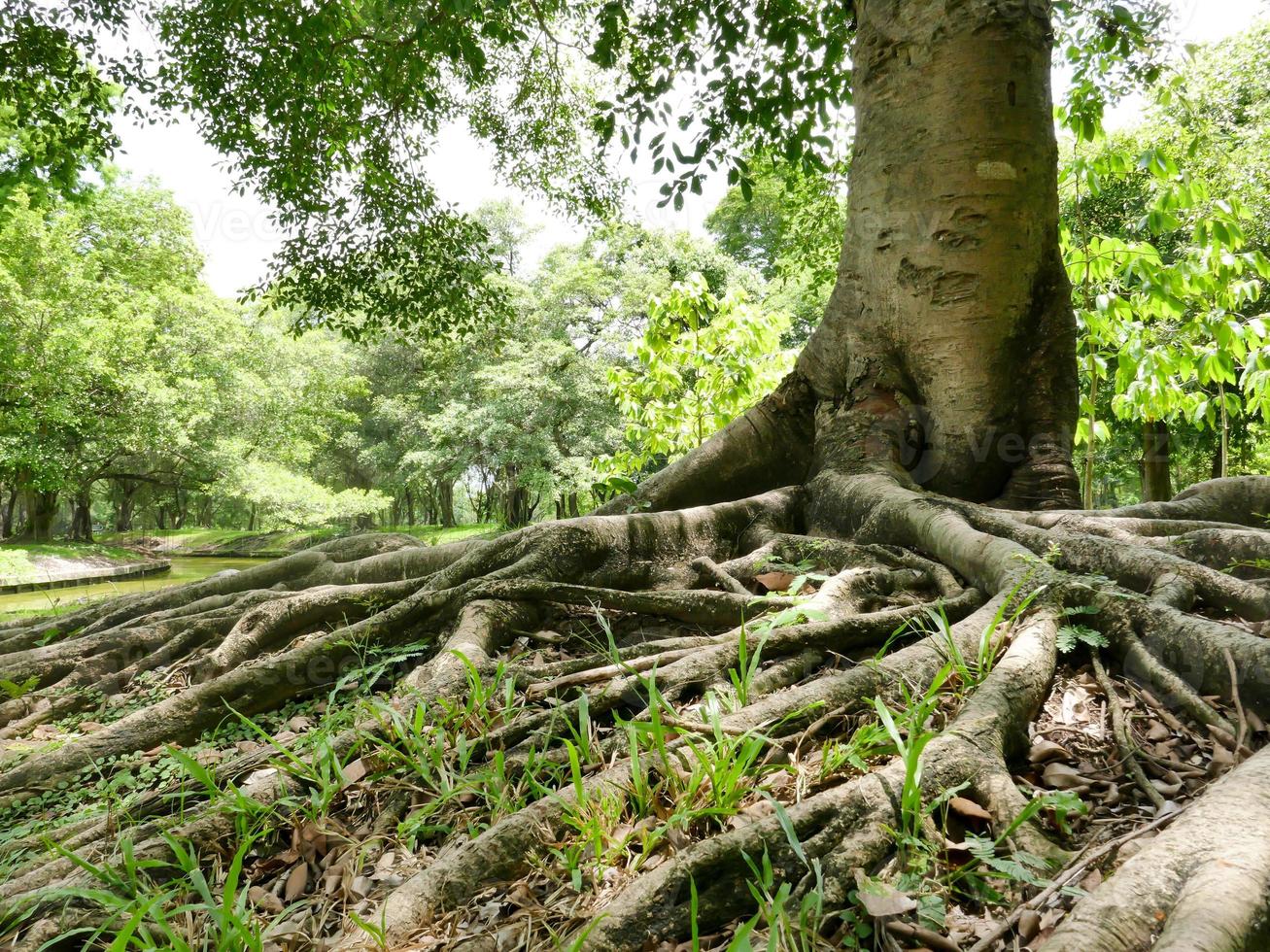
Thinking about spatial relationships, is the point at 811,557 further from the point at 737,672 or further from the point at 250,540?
the point at 250,540

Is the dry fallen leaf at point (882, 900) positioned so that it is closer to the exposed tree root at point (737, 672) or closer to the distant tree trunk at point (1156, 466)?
the exposed tree root at point (737, 672)

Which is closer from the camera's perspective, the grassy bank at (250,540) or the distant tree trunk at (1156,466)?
the distant tree trunk at (1156,466)

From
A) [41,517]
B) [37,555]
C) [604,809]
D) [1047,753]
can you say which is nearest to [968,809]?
[1047,753]

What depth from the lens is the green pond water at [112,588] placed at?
29.7ft

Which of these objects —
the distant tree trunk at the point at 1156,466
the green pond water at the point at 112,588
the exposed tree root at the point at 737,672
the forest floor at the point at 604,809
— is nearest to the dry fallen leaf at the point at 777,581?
the exposed tree root at the point at 737,672

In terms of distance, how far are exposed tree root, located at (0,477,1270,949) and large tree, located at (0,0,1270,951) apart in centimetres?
1

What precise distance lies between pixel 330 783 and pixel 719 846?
1067 millimetres

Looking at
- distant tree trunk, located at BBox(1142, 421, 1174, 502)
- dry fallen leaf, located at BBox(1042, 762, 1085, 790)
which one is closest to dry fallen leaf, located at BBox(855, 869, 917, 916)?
dry fallen leaf, located at BBox(1042, 762, 1085, 790)

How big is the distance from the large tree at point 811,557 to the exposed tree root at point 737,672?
1cm

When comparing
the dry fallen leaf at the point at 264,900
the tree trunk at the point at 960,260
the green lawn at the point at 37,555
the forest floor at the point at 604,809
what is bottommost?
the green lawn at the point at 37,555

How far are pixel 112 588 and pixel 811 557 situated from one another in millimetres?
13464

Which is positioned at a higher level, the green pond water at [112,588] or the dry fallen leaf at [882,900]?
the dry fallen leaf at [882,900]

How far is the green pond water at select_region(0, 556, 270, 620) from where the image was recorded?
29.7ft

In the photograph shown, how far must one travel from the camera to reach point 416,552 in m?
3.70
